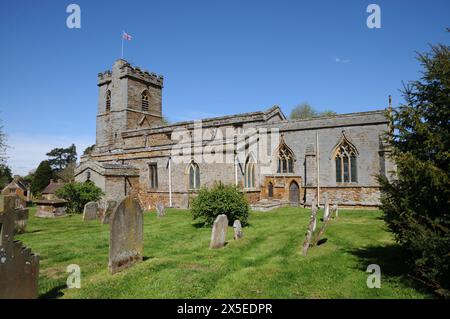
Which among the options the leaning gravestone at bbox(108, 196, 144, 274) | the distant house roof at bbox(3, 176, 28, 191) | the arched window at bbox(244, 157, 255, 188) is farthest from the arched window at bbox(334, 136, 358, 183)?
the distant house roof at bbox(3, 176, 28, 191)

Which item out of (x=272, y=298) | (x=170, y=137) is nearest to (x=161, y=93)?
(x=170, y=137)

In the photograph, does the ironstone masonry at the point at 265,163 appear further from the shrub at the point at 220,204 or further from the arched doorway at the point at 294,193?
A: the shrub at the point at 220,204

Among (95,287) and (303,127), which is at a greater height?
(303,127)

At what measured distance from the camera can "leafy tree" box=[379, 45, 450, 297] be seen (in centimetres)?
524

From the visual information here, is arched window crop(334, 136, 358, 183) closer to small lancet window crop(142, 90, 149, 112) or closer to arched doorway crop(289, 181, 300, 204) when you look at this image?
arched doorway crop(289, 181, 300, 204)

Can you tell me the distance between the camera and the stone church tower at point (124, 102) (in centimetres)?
3344

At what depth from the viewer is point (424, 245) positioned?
17.2 ft

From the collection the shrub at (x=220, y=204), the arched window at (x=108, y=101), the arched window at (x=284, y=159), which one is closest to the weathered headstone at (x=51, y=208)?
the shrub at (x=220, y=204)

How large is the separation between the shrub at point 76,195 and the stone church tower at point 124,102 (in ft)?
42.1

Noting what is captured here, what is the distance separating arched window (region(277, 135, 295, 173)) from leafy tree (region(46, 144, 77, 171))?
71.0 meters

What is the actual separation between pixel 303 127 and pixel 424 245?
18.2 meters

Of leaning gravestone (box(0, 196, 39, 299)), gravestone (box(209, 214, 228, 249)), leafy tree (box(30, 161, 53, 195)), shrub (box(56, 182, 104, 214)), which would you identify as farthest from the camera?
leafy tree (box(30, 161, 53, 195))

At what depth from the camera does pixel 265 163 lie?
2423 centimetres
